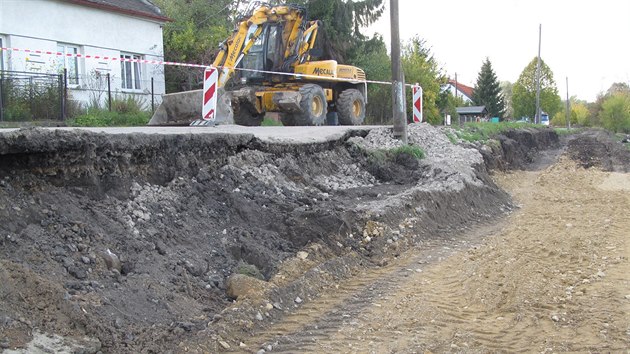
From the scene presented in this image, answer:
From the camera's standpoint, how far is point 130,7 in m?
23.4

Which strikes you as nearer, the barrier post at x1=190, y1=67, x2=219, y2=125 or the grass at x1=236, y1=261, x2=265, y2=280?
the grass at x1=236, y1=261, x2=265, y2=280

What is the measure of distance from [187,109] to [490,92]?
56.8 m

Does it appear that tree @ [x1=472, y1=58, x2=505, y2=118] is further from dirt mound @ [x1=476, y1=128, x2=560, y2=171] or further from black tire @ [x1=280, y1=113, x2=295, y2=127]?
black tire @ [x1=280, y1=113, x2=295, y2=127]

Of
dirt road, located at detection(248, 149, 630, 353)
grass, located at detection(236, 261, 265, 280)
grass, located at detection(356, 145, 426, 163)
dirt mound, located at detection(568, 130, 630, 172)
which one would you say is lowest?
dirt road, located at detection(248, 149, 630, 353)

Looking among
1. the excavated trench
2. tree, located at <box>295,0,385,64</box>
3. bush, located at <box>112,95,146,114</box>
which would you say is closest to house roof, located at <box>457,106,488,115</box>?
tree, located at <box>295,0,385,64</box>

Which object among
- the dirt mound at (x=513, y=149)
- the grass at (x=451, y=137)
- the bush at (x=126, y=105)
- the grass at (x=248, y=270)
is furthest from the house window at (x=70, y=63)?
the grass at (x=248, y=270)

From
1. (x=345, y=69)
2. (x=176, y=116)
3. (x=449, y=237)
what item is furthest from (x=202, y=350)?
(x=345, y=69)

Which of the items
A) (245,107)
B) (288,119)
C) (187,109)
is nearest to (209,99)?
(187,109)

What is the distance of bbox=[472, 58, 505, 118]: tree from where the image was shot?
65938 mm

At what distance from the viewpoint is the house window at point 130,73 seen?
23.1 metres

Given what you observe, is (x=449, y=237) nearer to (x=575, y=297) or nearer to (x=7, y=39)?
(x=575, y=297)

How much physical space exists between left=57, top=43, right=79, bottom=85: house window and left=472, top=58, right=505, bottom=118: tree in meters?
51.5

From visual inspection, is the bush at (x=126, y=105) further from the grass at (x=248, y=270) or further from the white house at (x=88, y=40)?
the grass at (x=248, y=270)

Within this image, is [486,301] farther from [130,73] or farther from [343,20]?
[343,20]
